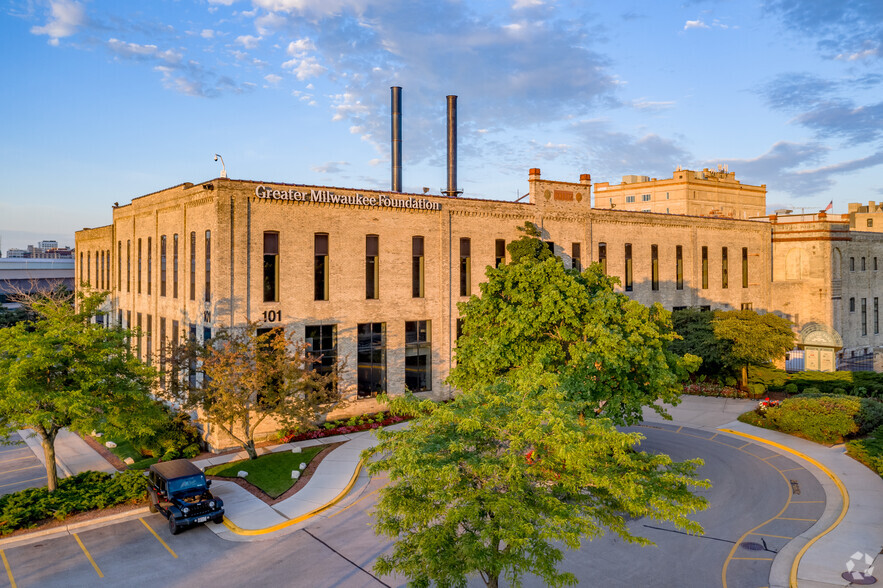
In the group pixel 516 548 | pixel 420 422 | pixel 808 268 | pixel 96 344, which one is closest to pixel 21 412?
pixel 96 344

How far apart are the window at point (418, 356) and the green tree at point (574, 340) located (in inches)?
393

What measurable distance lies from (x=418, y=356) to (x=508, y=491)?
26.2 metres

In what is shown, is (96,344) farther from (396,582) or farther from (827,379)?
(827,379)

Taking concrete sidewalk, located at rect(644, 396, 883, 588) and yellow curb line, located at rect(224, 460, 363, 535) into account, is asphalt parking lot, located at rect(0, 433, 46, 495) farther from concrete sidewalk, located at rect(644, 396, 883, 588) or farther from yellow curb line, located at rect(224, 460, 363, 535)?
concrete sidewalk, located at rect(644, 396, 883, 588)

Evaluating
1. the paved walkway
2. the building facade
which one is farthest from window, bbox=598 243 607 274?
the paved walkway

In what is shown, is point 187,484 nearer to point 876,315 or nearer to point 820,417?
point 820,417

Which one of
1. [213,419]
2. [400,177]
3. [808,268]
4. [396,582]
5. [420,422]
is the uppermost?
[400,177]

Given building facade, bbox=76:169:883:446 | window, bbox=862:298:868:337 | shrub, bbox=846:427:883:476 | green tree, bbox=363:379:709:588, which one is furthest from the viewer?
window, bbox=862:298:868:337

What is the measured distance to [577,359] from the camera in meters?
24.9

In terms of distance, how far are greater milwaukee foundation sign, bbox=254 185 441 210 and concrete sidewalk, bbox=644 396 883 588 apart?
2078cm

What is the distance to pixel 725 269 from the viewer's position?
186 feet

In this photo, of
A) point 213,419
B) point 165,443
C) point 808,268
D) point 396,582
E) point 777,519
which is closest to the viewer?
point 396,582

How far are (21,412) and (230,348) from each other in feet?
28.2

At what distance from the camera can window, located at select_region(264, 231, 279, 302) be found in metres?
33.6
